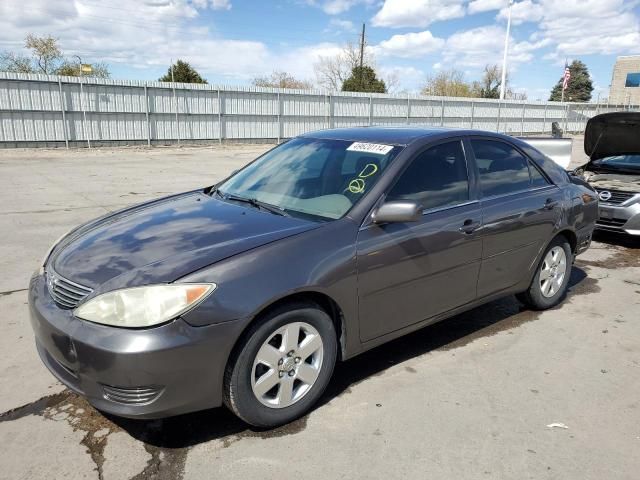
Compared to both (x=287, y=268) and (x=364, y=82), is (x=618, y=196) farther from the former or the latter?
(x=364, y=82)

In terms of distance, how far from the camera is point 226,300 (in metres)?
2.47

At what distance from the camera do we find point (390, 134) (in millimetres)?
3764

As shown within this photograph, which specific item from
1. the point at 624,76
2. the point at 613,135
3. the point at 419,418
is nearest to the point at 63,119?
the point at 613,135

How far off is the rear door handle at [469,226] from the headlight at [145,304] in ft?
6.23

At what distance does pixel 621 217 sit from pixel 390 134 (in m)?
4.77

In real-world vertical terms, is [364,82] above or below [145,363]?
above

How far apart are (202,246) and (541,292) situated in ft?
10.5

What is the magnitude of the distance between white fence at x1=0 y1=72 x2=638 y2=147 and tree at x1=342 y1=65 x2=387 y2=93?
1609 centimetres

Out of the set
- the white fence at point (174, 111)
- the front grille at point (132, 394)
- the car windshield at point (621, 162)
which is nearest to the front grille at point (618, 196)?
the car windshield at point (621, 162)

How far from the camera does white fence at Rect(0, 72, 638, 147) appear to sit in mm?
19062

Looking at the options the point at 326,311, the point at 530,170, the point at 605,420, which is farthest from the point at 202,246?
the point at 530,170

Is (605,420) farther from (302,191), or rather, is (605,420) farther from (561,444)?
(302,191)

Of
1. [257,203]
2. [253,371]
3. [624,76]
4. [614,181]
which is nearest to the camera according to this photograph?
[253,371]

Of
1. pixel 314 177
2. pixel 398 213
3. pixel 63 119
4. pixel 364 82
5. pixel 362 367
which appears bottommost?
pixel 362 367
